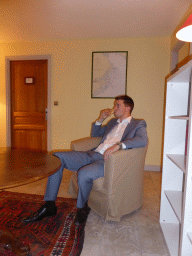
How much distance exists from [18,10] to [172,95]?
2.30 m

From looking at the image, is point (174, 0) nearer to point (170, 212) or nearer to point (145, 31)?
point (145, 31)

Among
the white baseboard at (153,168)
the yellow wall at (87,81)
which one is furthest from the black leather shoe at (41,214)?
the white baseboard at (153,168)

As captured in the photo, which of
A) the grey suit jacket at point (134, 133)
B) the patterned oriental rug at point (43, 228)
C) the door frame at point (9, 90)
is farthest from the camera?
the door frame at point (9, 90)

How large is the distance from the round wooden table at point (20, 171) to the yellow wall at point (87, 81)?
198 cm

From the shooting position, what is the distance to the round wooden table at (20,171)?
1035 mm

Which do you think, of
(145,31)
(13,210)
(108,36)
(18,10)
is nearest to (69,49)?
(108,36)

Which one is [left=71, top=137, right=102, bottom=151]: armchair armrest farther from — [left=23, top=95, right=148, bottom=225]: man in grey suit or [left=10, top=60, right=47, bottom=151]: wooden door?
[left=10, top=60, right=47, bottom=151]: wooden door

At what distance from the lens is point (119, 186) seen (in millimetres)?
1621

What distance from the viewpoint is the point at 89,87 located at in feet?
11.2

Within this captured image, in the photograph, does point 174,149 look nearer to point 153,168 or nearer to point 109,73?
point 153,168

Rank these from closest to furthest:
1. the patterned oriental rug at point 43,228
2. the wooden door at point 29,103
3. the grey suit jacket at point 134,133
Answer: the patterned oriental rug at point 43,228, the grey suit jacket at point 134,133, the wooden door at point 29,103

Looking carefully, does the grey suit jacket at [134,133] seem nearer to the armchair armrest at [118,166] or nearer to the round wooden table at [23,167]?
the armchair armrest at [118,166]

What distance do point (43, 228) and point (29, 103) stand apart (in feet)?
8.88

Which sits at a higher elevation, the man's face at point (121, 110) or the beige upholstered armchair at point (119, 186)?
the man's face at point (121, 110)
